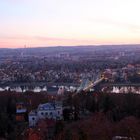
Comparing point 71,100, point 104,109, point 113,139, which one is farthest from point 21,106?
point 113,139

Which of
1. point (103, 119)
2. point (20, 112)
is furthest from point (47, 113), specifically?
point (103, 119)

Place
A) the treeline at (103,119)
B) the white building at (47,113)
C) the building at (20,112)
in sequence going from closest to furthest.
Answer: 1. the treeline at (103,119)
2. the white building at (47,113)
3. the building at (20,112)

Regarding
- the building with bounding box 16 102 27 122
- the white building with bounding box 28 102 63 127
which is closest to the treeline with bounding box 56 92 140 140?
the white building with bounding box 28 102 63 127

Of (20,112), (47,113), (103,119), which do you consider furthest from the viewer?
(20,112)

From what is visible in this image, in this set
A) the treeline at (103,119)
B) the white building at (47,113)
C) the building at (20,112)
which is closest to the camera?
the treeline at (103,119)

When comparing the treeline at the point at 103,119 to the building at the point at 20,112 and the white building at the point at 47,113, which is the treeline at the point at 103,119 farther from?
the building at the point at 20,112

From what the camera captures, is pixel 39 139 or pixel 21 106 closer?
pixel 39 139

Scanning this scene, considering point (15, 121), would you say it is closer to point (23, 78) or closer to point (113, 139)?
point (113, 139)

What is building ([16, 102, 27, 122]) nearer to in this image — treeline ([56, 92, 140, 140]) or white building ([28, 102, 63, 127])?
white building ([28, 102, 63, 127])

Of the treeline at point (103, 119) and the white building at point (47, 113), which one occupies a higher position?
the treeline at point (103, 119)

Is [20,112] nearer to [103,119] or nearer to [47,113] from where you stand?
[47,113]

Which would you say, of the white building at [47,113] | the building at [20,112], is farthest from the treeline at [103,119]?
the building at [20,112]
